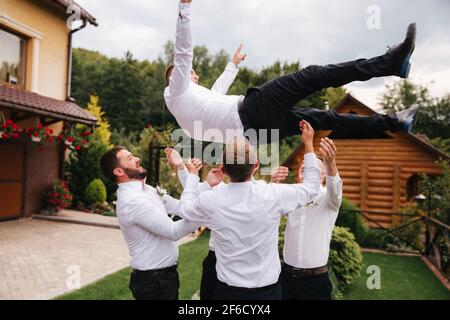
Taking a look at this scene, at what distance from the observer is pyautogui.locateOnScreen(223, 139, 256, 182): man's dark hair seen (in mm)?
2113

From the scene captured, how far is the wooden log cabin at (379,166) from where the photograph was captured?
38.3 ft

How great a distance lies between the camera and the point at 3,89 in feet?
29.5

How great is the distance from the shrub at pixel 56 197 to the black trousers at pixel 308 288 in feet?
32.0

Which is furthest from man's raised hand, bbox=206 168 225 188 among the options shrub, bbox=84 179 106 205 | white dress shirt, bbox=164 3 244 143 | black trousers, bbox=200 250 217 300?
shrub, bbox=84 179 106 205

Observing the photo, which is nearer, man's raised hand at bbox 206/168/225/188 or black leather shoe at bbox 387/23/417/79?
black leather shoe at bbox 387/23/417/79

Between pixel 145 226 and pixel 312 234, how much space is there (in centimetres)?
132

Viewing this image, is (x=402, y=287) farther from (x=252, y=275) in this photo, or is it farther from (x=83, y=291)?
(x=252, y=275)

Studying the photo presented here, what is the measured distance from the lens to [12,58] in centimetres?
984

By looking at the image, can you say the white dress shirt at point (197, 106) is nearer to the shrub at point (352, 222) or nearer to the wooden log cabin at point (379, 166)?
the shrub at point (352, 222)

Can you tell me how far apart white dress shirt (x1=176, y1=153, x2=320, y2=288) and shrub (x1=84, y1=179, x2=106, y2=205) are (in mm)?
11963

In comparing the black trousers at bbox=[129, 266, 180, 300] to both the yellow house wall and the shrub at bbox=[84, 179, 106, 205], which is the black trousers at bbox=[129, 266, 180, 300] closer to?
the yellow house wall
